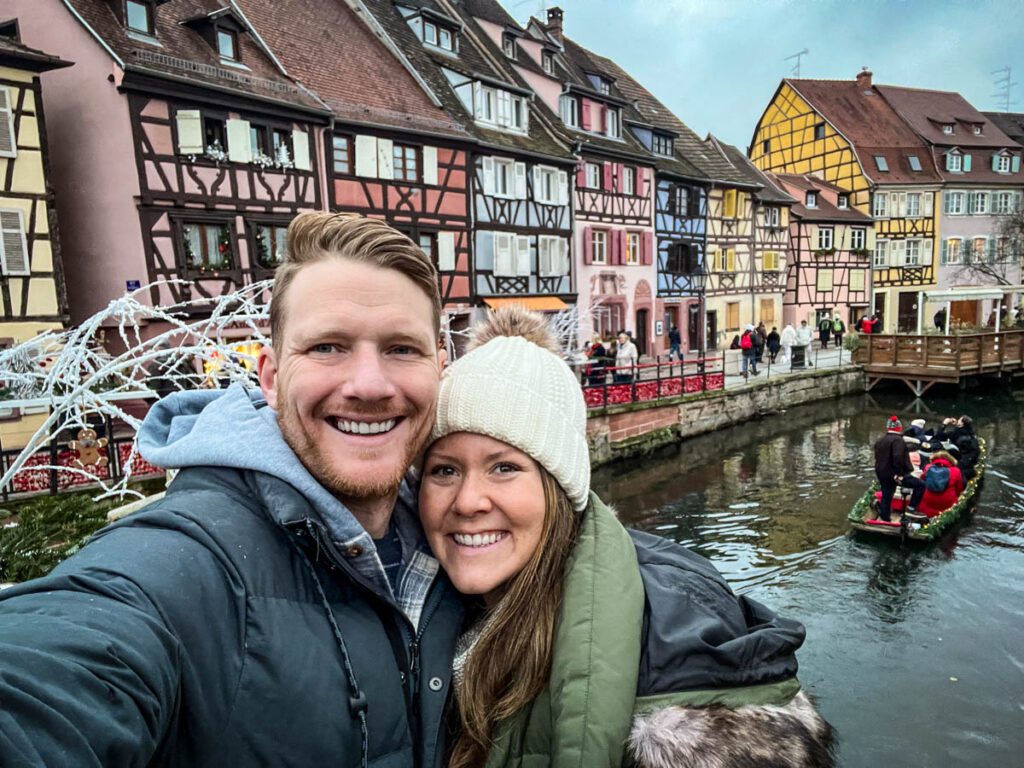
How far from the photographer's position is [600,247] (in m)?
25.8

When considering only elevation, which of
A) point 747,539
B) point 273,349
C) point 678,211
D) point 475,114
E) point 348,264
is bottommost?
point 747,539

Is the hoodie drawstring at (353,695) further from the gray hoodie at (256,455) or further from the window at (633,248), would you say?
the window at (633,248)

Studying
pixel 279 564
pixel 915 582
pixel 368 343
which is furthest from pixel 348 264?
pixel 915 582

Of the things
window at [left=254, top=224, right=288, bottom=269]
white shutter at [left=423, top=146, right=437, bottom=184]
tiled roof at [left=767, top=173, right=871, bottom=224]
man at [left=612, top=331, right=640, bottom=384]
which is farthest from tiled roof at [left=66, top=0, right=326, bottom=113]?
tiled roof at [left=767, top=173, right=871, bottom=224]

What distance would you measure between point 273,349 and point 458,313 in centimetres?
1868

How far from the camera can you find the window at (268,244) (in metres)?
15.8

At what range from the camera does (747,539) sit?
12.2 meters

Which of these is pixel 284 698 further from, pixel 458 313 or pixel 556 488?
pixel 458 313

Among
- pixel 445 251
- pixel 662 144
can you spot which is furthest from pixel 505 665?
pixel 662 144

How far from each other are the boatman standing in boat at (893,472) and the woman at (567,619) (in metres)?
→ 10.8

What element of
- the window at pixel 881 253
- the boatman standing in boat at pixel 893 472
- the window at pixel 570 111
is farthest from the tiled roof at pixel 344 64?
the window at pixel 881 253

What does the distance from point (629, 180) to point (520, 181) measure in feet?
21.3

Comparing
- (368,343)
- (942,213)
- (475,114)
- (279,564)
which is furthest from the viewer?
(942,213)

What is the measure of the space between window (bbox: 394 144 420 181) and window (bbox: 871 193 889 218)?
3120 centimetres
